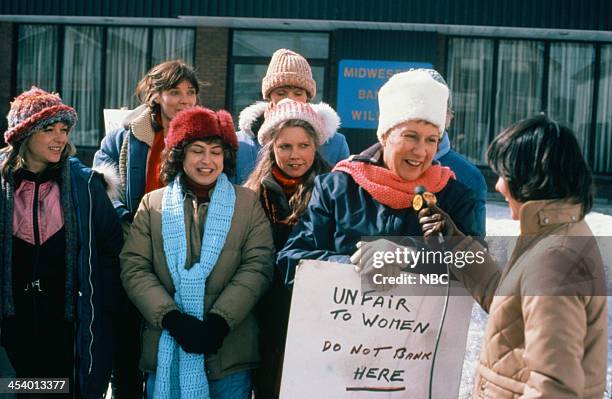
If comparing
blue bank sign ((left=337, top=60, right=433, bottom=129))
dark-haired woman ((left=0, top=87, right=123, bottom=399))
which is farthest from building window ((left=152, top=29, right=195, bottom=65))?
dark-haired woman ((left=0, top=87, right=123, bottom=399))

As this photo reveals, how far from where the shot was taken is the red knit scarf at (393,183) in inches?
106

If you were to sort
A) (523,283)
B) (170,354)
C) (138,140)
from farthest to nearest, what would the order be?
(138,140) → (170,354) → (523,283)

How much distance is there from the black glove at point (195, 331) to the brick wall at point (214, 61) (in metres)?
11.1

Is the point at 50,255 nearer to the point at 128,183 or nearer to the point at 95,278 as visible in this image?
the point at 95,278

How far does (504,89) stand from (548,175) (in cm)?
→ 1254

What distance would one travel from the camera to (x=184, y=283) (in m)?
3.07

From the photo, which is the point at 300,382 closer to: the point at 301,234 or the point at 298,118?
the point at 301,234

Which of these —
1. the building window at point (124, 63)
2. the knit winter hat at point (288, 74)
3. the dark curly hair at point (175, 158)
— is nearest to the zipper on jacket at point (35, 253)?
the dark curly hair at point (175, 158)

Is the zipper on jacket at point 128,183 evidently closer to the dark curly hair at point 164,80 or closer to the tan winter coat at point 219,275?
the dark curly hair at point 164,80

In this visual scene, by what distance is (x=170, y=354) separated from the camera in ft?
10.0

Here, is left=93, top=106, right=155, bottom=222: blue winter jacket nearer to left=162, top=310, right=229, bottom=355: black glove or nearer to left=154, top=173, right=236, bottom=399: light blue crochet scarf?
left=154, top=173, right=236, bottom=399: light blue crochet scarf

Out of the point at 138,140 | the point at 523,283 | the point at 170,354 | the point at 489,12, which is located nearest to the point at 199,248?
the point at 170,354

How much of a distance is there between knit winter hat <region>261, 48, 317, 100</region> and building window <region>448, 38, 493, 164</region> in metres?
10.1

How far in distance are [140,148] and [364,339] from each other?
71.2 inches
